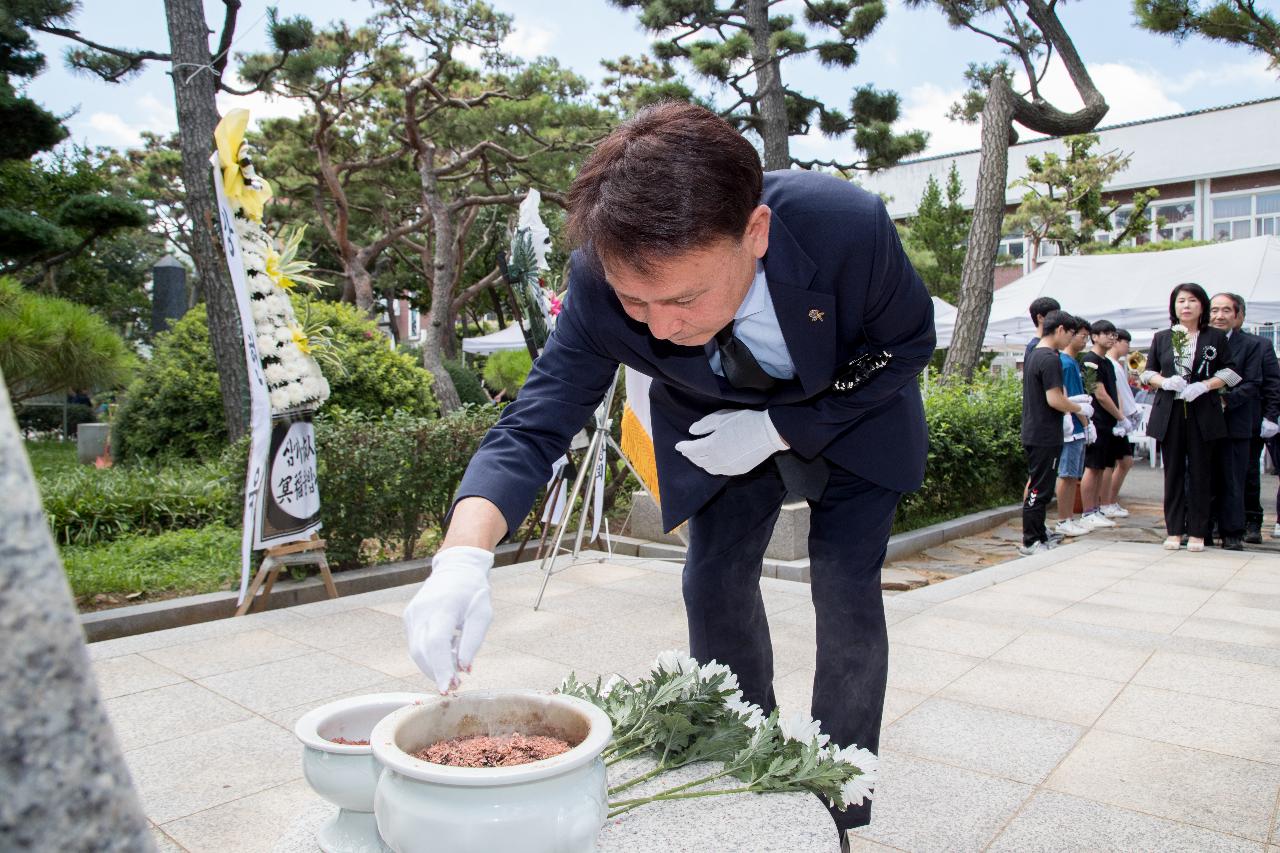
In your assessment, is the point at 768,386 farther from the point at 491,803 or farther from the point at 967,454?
the point at 967,454

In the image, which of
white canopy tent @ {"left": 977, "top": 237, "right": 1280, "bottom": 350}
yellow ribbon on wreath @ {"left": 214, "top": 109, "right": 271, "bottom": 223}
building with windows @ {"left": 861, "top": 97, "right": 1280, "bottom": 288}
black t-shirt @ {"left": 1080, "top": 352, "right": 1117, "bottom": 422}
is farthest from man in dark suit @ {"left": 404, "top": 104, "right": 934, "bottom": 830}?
building with windows @ {"left": 861, "top": 97, "right": 1280, "bottom": 288}

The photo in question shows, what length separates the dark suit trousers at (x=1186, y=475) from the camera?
6273mm

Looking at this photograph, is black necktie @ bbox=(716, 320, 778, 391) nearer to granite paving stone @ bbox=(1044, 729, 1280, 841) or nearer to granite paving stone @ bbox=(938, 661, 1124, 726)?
granite paving stone @ bbox=(1044, 729, 1280, 841)

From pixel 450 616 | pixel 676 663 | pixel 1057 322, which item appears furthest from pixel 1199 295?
pixel 450 616

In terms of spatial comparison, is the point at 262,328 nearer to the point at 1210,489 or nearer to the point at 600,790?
the point at 600,790

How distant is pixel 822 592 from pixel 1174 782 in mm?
1289

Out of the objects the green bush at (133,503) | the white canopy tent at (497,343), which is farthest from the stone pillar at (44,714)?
the white canopy tent at (497,343)

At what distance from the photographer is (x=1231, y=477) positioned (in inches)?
247

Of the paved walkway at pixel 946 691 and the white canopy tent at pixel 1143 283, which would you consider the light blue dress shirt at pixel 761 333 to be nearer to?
the paved walkway at pixel 946 691

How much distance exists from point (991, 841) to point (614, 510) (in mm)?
4891

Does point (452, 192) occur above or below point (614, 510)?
above

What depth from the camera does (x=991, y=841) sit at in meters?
2.05

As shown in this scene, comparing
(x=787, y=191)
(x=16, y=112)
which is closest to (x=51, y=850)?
(x=787, y=191)

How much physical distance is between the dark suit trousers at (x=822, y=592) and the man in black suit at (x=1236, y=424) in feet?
18.1
